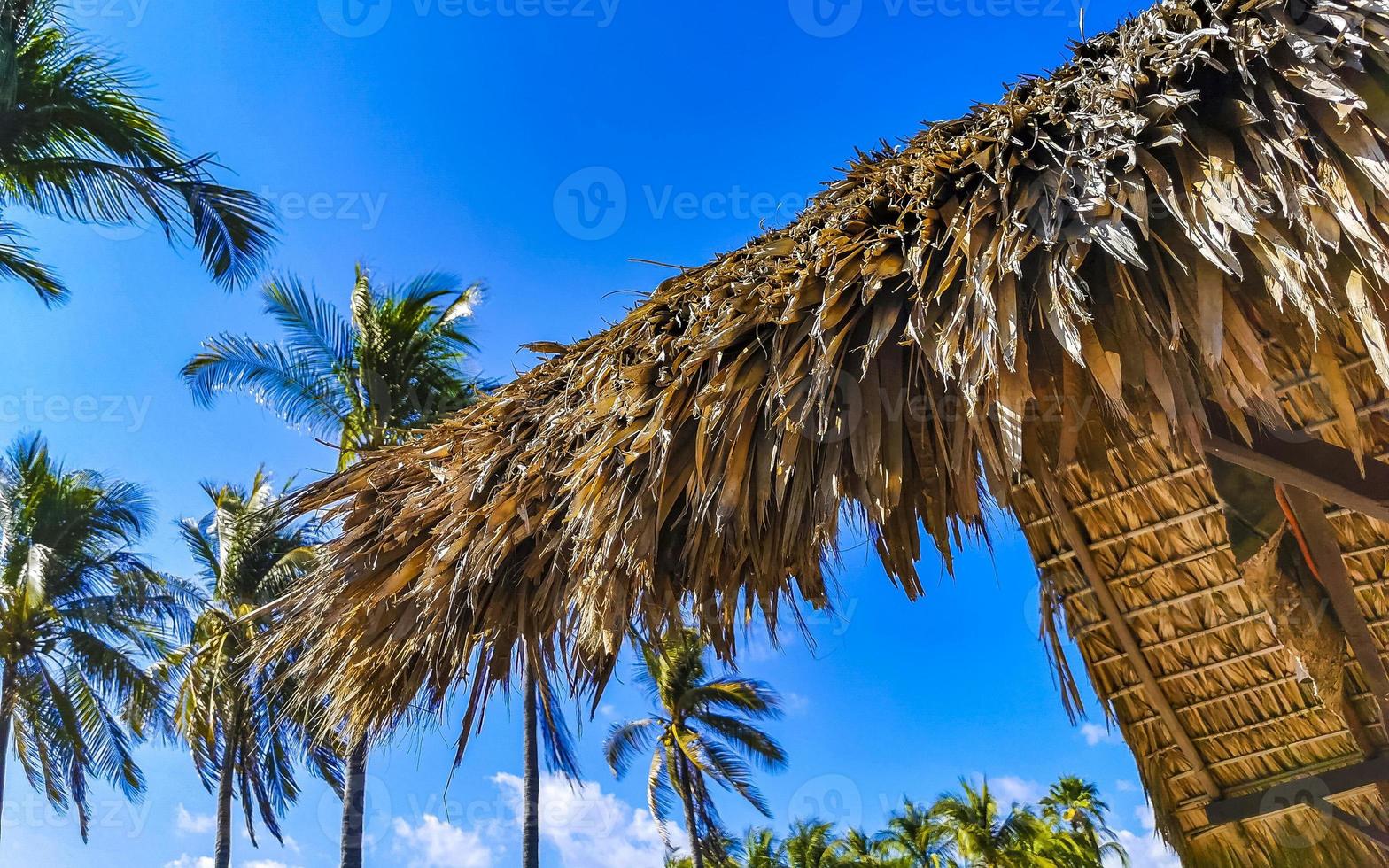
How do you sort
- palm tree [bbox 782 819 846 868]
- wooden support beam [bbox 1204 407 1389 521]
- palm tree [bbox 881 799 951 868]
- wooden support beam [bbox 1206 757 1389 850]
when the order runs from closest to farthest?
1. wooden support beam [bbox 1204 407 1389 521]
2. wooden support beam [bbox 1206 757 1389 850]
3. palm tree [bbox 782 819 846 868]
4. palm tree [bbox 881 799 951 868]

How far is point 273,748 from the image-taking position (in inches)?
609

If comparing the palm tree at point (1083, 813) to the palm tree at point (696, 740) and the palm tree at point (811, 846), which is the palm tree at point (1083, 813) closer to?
the palm tree at point (811, 846)

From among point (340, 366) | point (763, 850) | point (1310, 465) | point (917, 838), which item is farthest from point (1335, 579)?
point (917, 838)

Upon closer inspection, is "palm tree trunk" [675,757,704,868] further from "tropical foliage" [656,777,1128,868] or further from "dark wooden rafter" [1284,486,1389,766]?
"dark wooden rafter" [1284,486,1389,766]

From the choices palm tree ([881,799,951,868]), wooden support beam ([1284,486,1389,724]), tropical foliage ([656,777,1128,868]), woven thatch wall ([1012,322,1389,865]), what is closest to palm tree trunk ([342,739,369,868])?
woven thatch wall ([1012,322,1389,865])

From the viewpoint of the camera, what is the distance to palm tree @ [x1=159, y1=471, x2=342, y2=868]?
14.3m

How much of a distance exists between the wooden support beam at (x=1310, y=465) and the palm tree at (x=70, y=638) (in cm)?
1523

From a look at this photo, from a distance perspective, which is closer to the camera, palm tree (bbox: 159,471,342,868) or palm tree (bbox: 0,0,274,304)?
palm tree (bbox: 0,0,274,304)

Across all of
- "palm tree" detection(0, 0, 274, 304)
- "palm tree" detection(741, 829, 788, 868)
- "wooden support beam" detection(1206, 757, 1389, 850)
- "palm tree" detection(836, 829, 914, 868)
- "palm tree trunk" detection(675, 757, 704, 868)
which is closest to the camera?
"wooden support beam" detection(1206, 757, 1389, 850)

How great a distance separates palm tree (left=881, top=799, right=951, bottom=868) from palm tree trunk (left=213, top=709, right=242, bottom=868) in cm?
1652

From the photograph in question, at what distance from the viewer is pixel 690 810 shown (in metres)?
18.3

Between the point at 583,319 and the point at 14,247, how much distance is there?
6.40m

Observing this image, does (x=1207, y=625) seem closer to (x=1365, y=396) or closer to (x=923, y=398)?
(x=1365, y=396)

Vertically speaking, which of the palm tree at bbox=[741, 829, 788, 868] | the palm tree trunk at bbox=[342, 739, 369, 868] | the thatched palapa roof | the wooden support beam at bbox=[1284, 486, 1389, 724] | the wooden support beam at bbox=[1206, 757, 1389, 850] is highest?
the palm tree at bbox=[741, 829, 788, 868]
